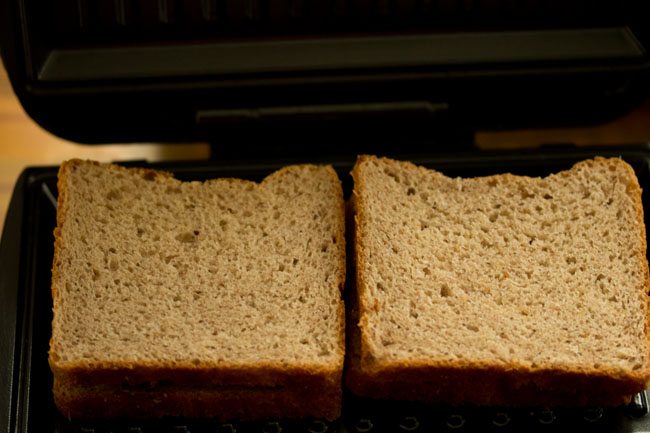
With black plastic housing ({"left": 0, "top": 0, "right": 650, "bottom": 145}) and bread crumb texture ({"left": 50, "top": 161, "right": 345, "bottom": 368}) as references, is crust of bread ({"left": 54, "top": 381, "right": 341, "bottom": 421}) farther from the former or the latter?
black plastic housing ({"left": 0, "top": 0, "right": 650, "bottom": 145})

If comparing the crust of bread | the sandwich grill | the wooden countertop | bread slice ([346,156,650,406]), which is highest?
the sandwich grill

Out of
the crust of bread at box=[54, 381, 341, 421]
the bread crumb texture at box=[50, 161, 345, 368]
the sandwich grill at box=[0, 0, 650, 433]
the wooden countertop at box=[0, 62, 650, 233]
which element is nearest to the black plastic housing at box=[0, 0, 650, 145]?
the sandwich grill at box=[0, 0, 650, 433]

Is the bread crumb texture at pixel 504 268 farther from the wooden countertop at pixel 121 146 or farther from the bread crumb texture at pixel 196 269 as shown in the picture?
the wooden countertop at pixel 121 146

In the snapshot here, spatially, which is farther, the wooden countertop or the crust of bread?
the wooden countertop

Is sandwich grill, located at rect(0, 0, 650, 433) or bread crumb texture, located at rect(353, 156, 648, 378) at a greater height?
sandwich grill, located at rect(0, 0, 650, 433)

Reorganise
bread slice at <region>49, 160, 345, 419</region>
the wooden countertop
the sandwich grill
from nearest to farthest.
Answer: bread slice at <region>49, 160, 345, 419</region>
the sandwich grill
the wooden countertop

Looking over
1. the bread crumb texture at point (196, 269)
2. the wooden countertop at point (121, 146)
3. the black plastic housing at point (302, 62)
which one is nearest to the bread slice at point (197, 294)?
the bread crumb texture at point (196, 269)

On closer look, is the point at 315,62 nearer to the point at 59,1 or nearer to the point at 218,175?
the point at 218,175

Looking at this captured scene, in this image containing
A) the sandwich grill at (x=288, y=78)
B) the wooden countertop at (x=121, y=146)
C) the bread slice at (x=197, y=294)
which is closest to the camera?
the bread slice at (x=197, y=294)
